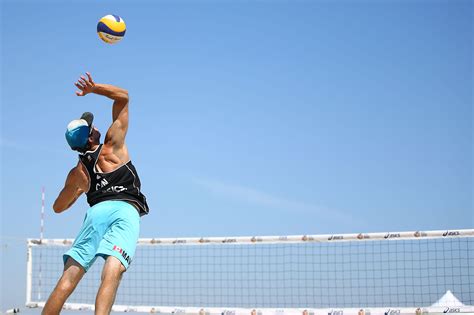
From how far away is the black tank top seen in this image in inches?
200

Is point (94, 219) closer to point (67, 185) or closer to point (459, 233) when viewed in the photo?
point (67, 185)

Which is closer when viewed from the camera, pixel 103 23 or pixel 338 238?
pixel 103 23

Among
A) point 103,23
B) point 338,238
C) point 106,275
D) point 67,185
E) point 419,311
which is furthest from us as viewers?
point 338,238

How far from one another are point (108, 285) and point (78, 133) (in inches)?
48.0

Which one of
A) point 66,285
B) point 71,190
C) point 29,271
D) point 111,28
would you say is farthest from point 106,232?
point 29,271

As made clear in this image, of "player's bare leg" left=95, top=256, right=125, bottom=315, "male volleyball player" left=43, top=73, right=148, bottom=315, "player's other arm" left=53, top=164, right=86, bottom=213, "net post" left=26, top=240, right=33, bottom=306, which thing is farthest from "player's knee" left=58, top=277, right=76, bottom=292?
"net post" left=26, top=240, right=33, bottom=306

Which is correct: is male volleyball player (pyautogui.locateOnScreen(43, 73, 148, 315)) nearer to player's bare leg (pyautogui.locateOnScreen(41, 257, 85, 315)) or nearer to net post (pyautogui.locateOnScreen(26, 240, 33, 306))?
player's bare leg (pyautogui.locateOnScreen(41, 257, 85, 315))

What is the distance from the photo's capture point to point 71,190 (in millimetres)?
5410

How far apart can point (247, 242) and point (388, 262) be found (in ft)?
6.42

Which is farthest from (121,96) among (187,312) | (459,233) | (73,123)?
(459,233)

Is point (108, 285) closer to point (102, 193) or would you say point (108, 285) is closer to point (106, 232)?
point (106, 232)

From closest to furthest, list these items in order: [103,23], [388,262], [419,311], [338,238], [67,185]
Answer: [67,185] → [103,23] → [419,311] → [338,238] → [388,262]

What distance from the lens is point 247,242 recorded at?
8.88 m

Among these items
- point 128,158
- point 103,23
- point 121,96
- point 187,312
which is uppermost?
point 103,23
